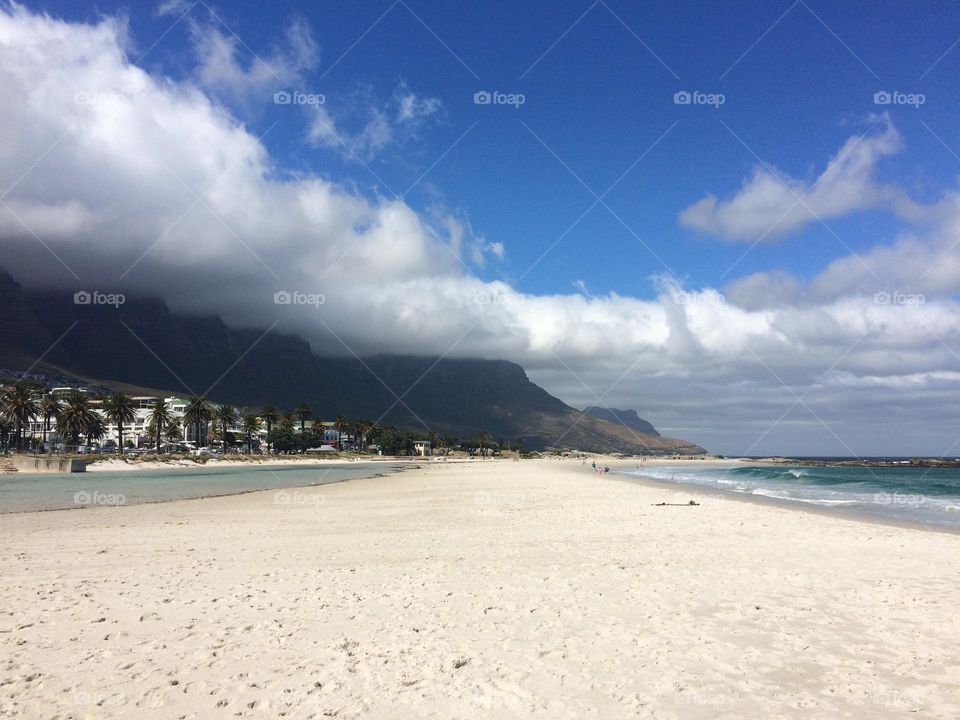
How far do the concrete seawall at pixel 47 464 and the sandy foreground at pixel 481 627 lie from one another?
66667 mm

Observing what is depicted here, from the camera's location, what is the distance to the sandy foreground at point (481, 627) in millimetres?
6219

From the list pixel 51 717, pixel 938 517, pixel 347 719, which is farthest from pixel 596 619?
pixel 938 517

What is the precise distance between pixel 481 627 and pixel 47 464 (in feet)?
280

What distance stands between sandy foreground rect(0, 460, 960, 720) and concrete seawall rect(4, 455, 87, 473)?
66.7 metres

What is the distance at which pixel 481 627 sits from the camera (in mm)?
8562

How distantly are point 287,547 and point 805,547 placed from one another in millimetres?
13448

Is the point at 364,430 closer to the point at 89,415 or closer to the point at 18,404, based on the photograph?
the point at 89,415

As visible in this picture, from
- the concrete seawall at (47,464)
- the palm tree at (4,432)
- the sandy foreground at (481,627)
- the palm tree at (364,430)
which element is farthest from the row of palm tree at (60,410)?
the sandy foreground at (481,627)

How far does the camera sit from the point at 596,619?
8.93 meters

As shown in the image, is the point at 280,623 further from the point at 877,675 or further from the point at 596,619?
the point at 877,675
